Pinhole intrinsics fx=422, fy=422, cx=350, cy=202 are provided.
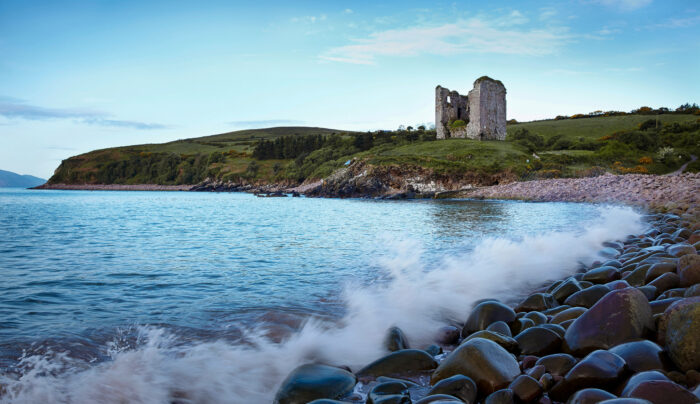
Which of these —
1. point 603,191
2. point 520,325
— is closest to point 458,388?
point 520,325

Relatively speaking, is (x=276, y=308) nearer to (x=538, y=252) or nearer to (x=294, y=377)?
(x=294, y=377)

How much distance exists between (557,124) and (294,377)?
100 metres

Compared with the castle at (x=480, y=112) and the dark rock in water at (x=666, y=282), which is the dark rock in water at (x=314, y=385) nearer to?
the dark rock in water at (x=666, y=282)

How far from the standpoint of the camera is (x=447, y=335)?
5.01m

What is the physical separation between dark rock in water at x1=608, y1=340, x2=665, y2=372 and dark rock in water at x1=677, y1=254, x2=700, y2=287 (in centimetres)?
201

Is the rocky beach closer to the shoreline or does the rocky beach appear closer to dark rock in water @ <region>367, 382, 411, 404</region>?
dark rock in water @ <region>367, 382, 411, 404</region>

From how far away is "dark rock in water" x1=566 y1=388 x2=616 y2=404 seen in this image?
Result: 2637 millimetres

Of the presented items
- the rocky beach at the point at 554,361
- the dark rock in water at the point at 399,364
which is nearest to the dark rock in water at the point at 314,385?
the rocky beach at the point at 554,361

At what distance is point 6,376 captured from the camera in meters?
3.92

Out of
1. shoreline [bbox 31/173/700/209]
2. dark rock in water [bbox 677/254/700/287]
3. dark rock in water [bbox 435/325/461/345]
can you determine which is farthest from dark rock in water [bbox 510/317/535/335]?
shoreline [bbox 31/173/700/209]

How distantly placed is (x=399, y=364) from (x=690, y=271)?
138 inches

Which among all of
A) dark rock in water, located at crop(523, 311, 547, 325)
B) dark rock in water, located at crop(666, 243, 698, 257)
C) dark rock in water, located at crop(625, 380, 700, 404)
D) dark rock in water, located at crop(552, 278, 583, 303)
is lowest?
dark rock in water, located at crop(523, 311, 547, 325)

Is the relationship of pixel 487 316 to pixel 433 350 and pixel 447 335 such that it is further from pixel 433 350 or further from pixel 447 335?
pixel 433 350

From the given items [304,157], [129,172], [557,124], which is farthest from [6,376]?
[129,172]
